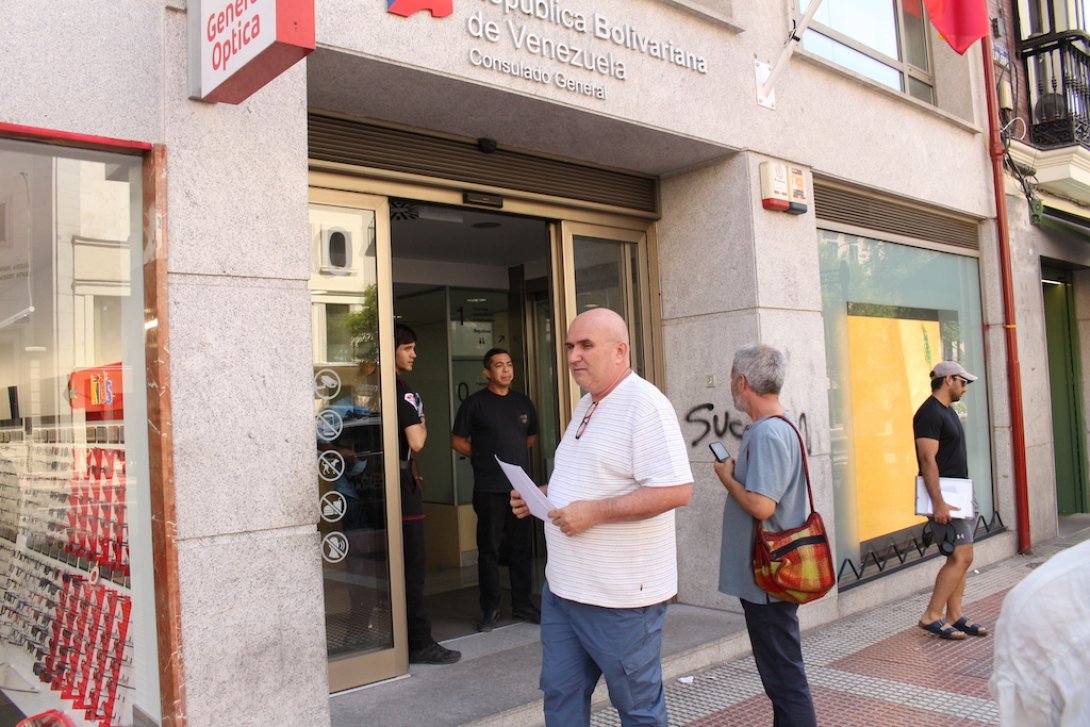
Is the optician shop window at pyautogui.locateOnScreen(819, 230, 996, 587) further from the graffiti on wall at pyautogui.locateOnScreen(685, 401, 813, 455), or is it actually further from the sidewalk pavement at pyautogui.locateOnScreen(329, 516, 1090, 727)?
the sidewalk pavement at pyautogui.locateOnScreen(329, 516, 1090, 727)

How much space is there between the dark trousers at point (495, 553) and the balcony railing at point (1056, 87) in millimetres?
7339

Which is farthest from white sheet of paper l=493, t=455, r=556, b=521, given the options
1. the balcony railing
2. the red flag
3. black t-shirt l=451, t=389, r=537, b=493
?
the balcony railing

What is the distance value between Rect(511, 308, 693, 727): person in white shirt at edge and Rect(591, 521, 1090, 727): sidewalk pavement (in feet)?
5.20

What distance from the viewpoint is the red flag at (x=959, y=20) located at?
282 inches

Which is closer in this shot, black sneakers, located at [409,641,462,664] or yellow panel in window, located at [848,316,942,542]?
black sneakers, located at [409,641,462,664]

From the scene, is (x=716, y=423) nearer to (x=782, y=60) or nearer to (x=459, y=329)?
(x=782, y=60)

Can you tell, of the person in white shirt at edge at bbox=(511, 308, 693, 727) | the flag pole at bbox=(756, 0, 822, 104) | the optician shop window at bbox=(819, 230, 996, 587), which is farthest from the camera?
the optician shop window at bbox=(819, 230, 996, 587)

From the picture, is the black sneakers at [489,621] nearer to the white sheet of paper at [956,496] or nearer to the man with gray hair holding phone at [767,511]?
the man with gray hair holding phone at [767,511]

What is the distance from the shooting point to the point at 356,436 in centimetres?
483

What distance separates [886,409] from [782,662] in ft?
15.3

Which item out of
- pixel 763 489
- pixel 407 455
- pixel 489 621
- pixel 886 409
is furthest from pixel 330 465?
pixel 886 409

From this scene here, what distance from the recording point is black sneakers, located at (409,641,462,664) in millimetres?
5035

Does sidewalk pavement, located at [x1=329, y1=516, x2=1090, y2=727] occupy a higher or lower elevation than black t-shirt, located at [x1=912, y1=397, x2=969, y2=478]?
lower

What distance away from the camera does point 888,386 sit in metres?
7.61
